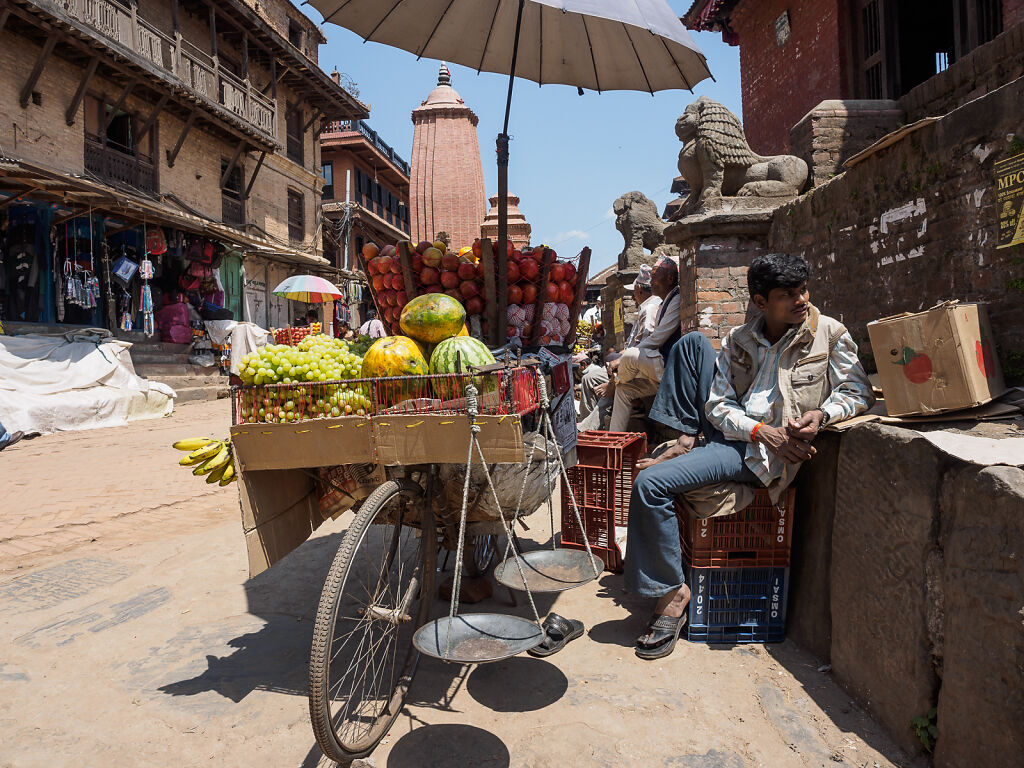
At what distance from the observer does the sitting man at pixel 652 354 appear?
4680 millimetres

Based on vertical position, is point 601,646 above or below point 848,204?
Answer: below

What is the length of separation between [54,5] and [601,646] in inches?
609

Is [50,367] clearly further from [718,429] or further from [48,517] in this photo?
[718,429]

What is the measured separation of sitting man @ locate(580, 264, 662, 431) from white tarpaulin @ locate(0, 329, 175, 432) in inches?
323

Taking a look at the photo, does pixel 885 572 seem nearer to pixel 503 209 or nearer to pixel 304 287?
pixel 503 209

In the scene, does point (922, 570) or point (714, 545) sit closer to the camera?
point (922, 570)

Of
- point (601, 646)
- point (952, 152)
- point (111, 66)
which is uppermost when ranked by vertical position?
point (111, 66)

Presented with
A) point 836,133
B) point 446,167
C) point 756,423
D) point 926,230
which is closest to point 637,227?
point 836,133

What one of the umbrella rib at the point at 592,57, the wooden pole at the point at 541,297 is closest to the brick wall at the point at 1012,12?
the umbrella rib at the point at 592,57

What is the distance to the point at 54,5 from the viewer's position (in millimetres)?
11977

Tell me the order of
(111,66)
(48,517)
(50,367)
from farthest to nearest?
(111,66) → (50,367) → (48,517)

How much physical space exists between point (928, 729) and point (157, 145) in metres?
19.3

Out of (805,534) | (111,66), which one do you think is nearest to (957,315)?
(805,534)

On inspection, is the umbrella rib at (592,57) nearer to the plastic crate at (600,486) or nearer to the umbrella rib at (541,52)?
the umbrella rib at (541,52)
